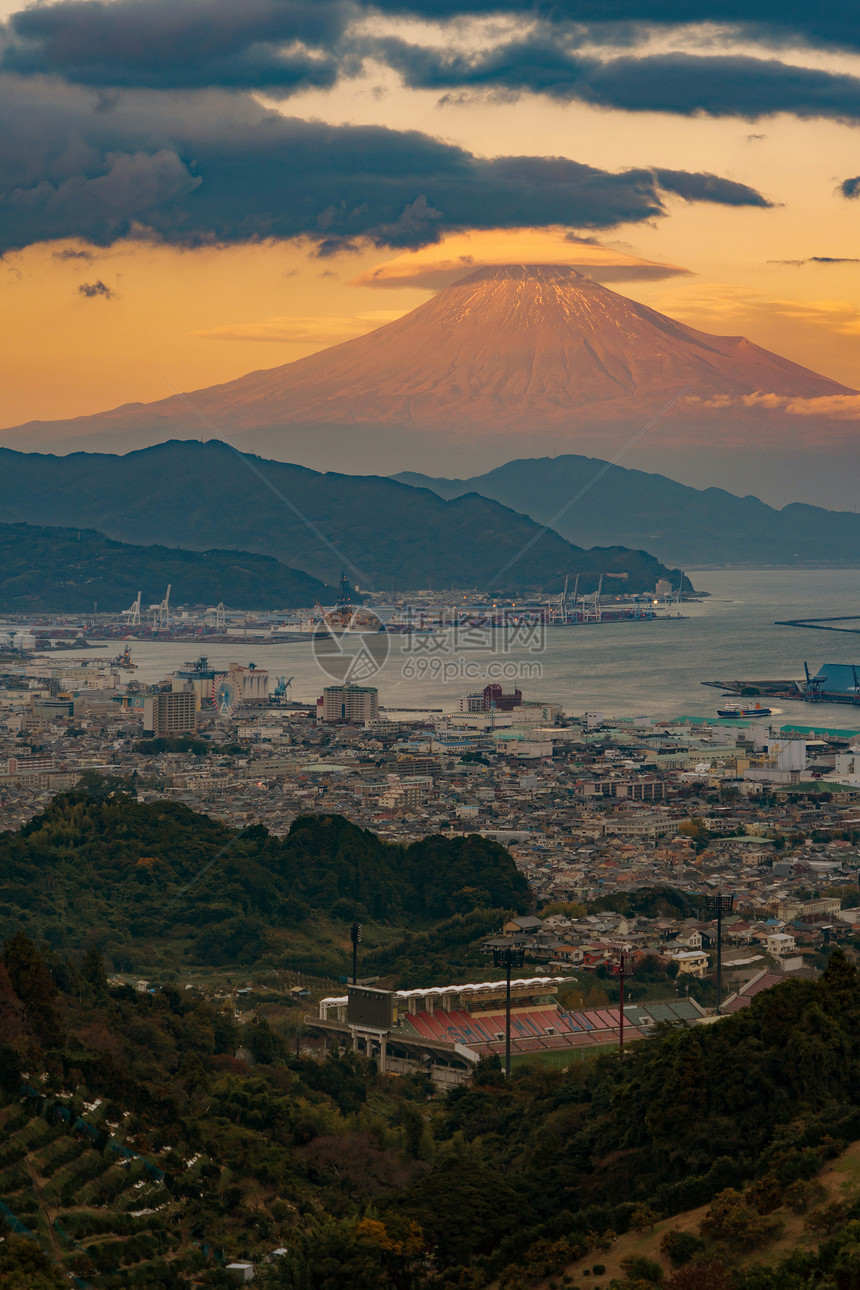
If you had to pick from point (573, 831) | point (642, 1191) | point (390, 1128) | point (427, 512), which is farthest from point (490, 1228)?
point (427, 512)

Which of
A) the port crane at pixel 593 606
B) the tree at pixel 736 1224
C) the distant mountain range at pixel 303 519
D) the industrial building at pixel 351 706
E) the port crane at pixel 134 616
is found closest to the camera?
the tree at pixel 736 1224

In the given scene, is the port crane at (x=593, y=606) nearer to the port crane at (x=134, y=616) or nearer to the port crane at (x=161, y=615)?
the port crane at (x=161, y=615)

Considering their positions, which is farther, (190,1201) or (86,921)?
(86,921)

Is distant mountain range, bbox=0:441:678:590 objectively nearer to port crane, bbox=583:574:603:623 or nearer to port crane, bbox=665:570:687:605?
port crane, bbox=583:574:603:623

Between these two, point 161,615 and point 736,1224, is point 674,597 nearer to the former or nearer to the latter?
point 161,615

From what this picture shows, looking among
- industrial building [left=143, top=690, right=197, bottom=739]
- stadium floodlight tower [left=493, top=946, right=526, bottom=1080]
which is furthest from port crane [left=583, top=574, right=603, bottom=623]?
stadium floodlight tower [left=493, top=946, right=526, bottom=1080]

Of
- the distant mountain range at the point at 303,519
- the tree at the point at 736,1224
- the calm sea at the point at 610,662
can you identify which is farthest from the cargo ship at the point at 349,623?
the tree at the point at 736,1224

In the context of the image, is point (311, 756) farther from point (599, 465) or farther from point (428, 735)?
point (599, 465)
